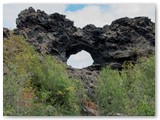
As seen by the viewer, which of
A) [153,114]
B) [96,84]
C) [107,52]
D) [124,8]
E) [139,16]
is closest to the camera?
[153,114]

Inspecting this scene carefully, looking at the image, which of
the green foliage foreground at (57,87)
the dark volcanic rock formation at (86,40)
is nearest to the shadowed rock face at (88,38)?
the dark volcanic rock formation at (86,40)

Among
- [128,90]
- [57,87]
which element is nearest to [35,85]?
[57,87]

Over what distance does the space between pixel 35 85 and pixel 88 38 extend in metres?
2.69

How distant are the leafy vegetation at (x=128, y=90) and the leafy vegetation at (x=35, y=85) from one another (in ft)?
1.53

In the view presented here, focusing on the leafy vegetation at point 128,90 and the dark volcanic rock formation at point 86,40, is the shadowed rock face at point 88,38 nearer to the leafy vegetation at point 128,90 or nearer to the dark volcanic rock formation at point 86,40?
the dark volcanic rock formation at point 86,40

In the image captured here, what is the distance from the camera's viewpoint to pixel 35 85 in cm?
810

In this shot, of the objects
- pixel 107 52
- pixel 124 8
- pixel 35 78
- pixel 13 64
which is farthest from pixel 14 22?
pixel 107 52

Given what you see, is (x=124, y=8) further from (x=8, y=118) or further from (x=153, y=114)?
(x=8, y=118)

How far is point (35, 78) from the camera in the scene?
841cm

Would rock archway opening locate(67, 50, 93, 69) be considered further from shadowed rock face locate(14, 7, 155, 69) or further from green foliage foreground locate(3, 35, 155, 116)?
green foliage foreground locate(3, 35, 155, 116)

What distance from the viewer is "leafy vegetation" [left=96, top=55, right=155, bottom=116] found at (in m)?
6.91

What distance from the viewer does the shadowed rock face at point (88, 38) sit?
868cm

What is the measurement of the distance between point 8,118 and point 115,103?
2.28 metres

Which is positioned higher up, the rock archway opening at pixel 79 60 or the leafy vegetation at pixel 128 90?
the rock archway opening at pixel 79 60
